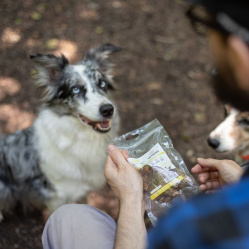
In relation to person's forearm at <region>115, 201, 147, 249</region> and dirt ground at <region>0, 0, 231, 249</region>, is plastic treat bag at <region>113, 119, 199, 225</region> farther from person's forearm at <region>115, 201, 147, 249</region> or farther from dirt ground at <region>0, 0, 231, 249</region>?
dirt ground at <region>0, 0, 231, 249</region>

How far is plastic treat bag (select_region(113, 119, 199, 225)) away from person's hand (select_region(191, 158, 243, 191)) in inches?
4.3

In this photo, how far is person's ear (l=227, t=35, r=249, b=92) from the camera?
2.89ft

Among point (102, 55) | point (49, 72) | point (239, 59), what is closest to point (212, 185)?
point (239, 59)

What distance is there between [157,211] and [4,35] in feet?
12.5

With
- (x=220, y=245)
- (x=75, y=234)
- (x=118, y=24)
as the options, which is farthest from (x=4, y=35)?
(x=220, y=245)

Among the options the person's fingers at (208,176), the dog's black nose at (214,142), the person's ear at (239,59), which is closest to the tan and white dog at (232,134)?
the dog's black nose at (214,142)

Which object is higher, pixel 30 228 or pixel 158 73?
pixel 158 73

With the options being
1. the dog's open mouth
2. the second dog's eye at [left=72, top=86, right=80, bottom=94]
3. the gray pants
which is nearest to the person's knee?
the gray pants

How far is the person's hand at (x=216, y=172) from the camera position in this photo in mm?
1791

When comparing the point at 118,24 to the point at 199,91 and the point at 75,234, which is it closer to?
the point at 199,91

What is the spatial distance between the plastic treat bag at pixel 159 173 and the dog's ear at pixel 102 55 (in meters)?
1.17

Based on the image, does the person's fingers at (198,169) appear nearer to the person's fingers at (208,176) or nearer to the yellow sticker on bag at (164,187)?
the person's fingers at (208,176)

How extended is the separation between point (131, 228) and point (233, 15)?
3.69 feet

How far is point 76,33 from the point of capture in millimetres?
4629
